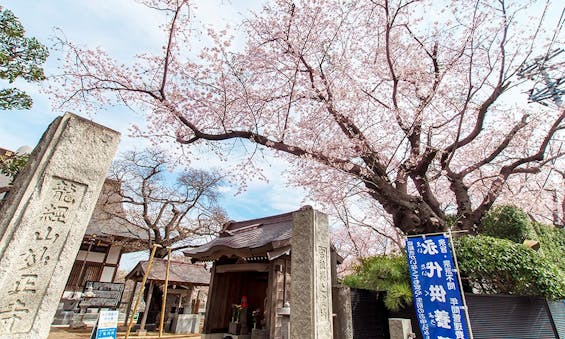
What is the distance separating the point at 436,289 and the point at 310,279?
2958mm

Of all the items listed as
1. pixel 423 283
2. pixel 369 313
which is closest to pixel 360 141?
pixel 423 283

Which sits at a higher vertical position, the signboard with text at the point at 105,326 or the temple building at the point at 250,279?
the temple building at the point at 250,279

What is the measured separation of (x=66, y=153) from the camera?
297 cm

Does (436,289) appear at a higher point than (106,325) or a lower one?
higher

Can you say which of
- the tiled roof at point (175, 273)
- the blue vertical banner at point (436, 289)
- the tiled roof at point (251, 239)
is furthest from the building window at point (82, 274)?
the blue vertical banner at point (436, 289)

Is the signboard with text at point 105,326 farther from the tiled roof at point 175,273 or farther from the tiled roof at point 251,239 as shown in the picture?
the tiled roof at point 175,273

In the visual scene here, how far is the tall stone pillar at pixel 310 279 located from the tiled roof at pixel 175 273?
1057 cm

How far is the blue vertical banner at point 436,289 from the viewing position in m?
5.34

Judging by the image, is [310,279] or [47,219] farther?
[310,279]

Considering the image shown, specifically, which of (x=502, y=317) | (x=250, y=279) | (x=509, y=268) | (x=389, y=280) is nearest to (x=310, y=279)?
(x=389, y=280)

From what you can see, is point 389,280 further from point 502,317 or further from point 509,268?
point 509,268

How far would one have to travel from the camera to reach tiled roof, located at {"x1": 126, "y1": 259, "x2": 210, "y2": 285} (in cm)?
1323

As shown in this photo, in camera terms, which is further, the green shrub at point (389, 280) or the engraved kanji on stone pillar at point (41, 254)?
the green shrub at point (389, 280)

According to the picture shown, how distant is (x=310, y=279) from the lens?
4680mm
